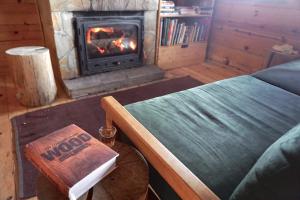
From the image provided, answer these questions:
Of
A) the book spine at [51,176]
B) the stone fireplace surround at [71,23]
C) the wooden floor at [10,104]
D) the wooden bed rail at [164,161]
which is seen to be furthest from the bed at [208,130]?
the stone fireplace surround at [71,23]

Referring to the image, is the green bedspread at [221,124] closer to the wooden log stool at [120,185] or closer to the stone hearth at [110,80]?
the wooden log stool at [120,185]

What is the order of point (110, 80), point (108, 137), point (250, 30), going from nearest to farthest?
1. point (108, 137)
2. point (110, 80)
3. point (250, 30)

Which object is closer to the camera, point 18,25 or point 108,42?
point 18,25

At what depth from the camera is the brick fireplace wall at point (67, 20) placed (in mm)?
2170

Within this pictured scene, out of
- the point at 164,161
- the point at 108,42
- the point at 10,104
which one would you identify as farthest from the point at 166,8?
the point at 164,161

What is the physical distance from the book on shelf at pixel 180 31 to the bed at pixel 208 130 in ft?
5.48

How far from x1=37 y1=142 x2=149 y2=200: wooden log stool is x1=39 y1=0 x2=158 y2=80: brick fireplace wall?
1.78 metres

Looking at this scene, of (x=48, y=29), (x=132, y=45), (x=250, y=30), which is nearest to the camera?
(x=48, y=29)

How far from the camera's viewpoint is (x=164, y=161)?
83cm

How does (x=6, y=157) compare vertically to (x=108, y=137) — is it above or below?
below

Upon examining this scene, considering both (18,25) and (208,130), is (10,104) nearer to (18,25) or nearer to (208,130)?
(18,25)

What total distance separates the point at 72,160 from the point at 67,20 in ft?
6.14

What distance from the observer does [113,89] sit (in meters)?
2.57

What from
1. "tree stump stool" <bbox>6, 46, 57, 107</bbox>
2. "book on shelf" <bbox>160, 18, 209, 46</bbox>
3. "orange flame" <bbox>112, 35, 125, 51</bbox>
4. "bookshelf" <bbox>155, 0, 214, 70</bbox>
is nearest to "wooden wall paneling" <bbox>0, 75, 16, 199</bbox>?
"tree stump stool" <bbox>6, 46, 57, 107</bbox>
